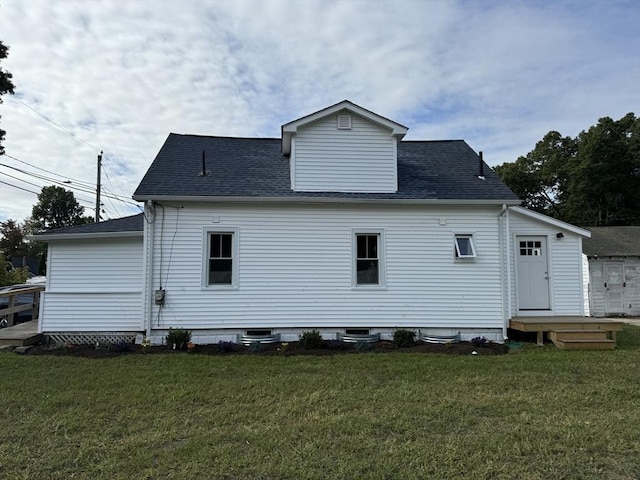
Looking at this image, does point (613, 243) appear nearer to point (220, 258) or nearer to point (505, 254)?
point (505, 254)

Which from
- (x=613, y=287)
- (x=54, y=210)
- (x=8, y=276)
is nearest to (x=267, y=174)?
(x=613, y=287)

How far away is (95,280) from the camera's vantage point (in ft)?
32.4

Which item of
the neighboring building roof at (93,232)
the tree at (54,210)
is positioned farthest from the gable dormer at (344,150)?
the tree at (54,210)

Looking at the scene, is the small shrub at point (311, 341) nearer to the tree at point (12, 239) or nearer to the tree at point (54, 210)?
the tree at point (12, 239)

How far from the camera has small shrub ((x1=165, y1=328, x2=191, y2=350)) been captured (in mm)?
8594

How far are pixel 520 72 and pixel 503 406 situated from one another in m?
11.2

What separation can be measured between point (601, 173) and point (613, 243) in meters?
14.8

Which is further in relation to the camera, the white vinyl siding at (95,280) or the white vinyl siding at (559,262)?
the white vinyl siding at (559,262)

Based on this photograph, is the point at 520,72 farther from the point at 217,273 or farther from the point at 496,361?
the point at 217,273

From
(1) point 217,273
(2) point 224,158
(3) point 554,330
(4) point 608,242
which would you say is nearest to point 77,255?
(1) point 217,273

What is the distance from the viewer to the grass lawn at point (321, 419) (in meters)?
3.42

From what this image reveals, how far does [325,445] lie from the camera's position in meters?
3.81

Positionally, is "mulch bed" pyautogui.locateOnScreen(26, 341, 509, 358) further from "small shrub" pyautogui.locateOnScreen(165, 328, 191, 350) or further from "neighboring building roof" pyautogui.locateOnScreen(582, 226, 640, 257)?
"neighboring building roof" pyautogui.locateOnScreen(582, 226, 640, 257)

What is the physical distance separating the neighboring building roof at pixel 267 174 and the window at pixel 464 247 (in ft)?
2.93
